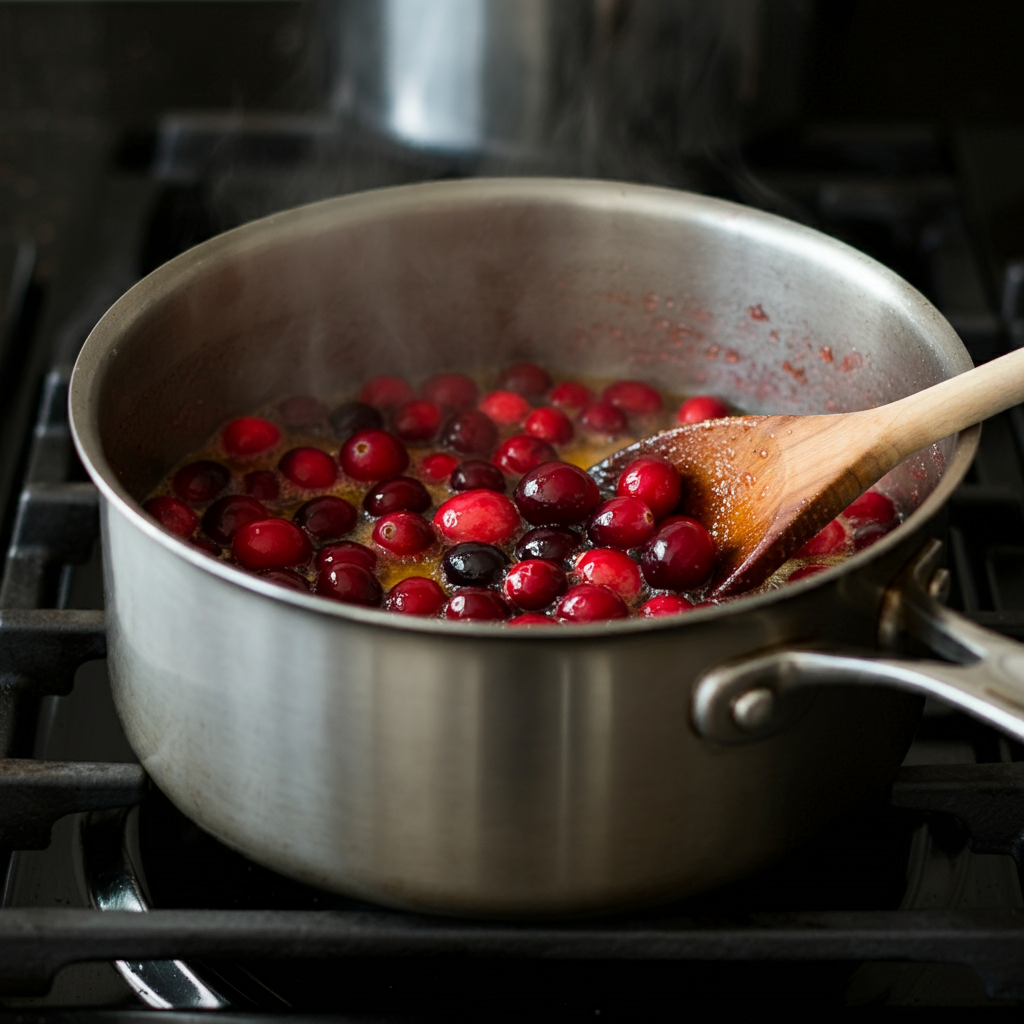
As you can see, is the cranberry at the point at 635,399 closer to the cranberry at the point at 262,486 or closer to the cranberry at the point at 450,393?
the cranberry at the point at 450,393

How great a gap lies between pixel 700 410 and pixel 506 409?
166mm

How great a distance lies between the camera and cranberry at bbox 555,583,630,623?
0.83 meters

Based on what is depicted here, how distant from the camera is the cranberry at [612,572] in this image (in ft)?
2.94

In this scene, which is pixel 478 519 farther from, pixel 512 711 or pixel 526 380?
pixel 512 711

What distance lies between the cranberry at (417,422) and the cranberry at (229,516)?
177 mm

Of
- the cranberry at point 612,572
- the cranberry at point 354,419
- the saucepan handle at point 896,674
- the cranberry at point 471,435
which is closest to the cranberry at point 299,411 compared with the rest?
the cranberry at point 354,419

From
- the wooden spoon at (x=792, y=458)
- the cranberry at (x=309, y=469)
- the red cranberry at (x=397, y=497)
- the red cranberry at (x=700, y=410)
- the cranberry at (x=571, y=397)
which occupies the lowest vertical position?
the cranberry at (x=309, y=469)

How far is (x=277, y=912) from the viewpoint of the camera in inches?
26.5

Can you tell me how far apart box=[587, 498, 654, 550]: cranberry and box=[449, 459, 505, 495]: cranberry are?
11cm

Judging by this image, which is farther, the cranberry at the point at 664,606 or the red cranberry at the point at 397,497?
the red cranberry at the point at 397,497

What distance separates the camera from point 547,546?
913 mm

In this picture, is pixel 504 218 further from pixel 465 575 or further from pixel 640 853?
pixel 640 853

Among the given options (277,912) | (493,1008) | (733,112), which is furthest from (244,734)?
(733,112)

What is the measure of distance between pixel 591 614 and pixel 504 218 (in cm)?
40
